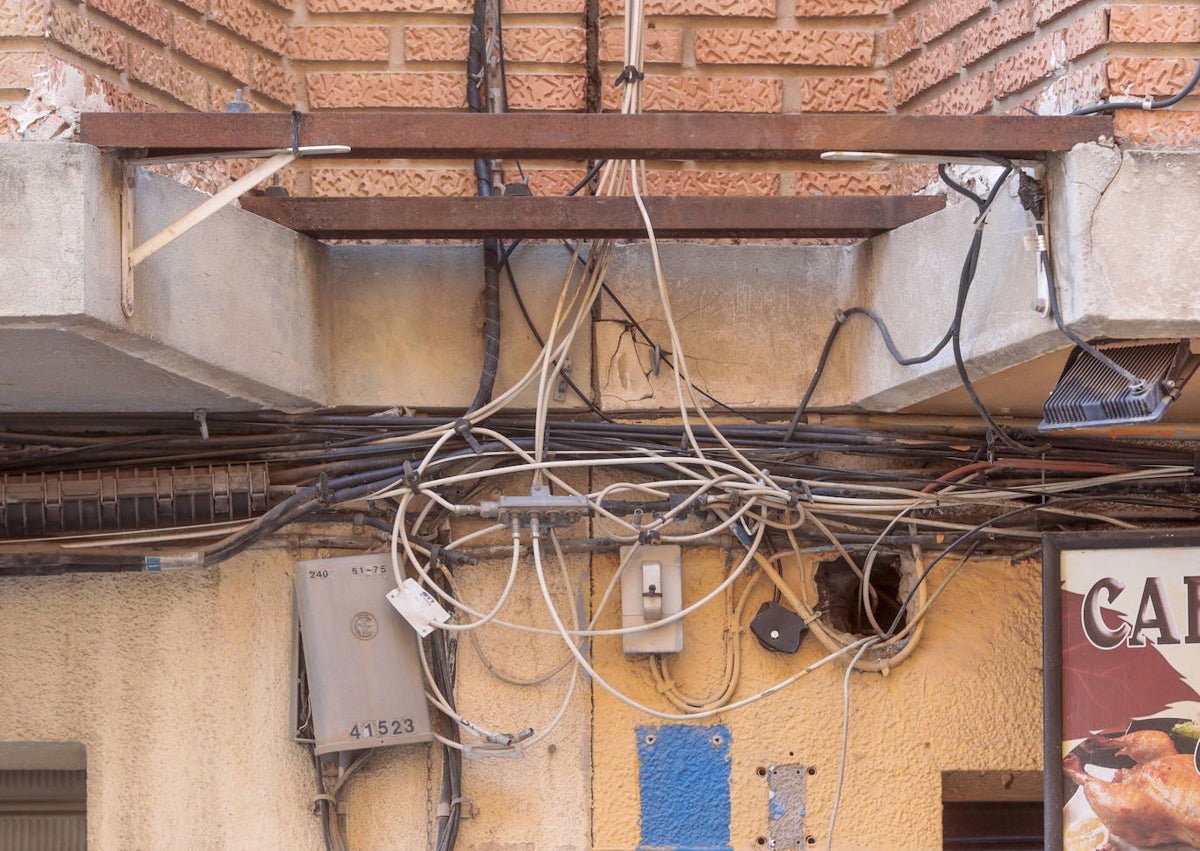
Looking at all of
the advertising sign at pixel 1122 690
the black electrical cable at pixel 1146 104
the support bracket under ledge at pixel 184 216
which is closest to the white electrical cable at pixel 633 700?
the advertising sign at pixel 1122 690

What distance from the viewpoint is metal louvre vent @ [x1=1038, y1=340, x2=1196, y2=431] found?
2197 mm

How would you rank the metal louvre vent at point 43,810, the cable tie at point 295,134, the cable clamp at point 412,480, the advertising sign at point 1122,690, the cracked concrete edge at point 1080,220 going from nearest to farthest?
the cracked concrete edge at point 1080,220, the cable tie at point 295,134, the advertising sign at point 1122,690, the cable clamp at point 412,480, the metal louvre vent at point 43,810

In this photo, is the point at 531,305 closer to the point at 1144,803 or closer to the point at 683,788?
the point at 683,788

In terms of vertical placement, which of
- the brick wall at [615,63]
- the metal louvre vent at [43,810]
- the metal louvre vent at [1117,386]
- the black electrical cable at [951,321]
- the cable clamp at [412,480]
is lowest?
the metal louvre vent at [43,810]

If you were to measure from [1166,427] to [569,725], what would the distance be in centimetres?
153

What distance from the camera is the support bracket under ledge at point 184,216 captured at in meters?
2.26

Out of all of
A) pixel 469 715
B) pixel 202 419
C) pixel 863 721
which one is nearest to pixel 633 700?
pixel 469 715

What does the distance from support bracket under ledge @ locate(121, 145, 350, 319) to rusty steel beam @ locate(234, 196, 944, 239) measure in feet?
1.30

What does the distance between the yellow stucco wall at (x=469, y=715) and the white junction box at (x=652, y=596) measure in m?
0.06

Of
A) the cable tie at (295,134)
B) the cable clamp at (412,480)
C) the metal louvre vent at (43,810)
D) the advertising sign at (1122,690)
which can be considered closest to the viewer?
the cable tie at (295,134)

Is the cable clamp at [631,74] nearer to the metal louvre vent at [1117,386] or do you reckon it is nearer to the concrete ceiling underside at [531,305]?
the concrete ceiling underside at [531,305]

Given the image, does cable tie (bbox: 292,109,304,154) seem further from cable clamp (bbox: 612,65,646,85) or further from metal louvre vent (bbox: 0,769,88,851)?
metal louvre vent (bbox: 0,769,88,851)

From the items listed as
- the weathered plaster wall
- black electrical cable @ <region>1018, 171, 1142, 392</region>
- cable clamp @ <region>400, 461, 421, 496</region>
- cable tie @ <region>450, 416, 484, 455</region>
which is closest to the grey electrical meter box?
cable clamp @ <region>400, 461, 421, 496</region>

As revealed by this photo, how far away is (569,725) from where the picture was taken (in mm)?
2887
